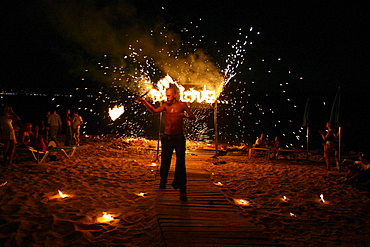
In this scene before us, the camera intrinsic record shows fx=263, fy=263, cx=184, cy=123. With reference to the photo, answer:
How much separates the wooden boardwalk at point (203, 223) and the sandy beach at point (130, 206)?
0.19 metres

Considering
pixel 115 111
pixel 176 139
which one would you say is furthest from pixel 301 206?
pixel 115 111

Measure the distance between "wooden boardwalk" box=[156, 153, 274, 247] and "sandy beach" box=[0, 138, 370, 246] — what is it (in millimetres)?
191

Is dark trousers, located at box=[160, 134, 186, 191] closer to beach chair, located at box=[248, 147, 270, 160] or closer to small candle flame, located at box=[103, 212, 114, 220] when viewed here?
small candle flame, located at box=[103, 212, 114, 220]

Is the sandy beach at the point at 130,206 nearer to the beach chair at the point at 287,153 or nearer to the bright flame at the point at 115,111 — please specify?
the bright flame at the point at 115,111

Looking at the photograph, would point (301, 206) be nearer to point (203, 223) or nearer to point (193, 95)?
point (203, 223)

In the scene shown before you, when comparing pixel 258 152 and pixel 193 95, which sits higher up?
pixel 193 95

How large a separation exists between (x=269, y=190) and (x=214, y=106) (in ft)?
14.9

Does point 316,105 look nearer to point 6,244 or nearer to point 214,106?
point 214,106

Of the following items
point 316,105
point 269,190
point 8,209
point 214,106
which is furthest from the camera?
point 316,105

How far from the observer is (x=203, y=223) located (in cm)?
356

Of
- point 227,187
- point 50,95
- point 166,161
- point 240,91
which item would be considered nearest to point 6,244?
point 166,161

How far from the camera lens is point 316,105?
47.9 m

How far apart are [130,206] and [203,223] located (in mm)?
1440

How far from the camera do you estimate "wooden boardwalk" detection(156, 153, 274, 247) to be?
3.07m
